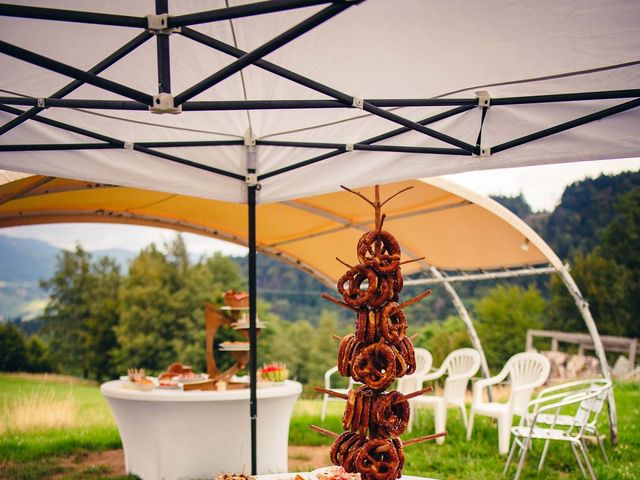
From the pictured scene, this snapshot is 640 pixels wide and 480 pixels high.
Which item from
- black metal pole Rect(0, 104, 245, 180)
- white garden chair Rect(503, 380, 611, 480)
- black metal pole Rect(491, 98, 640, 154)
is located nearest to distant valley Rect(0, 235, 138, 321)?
white garden chair Rect(503, 380, 611, 480)

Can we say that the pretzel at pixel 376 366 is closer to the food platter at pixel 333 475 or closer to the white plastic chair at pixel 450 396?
the food platter at pixel 333 475

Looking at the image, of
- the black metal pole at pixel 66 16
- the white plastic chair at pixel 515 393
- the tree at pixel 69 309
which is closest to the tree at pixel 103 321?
the tree at pixel 69 309

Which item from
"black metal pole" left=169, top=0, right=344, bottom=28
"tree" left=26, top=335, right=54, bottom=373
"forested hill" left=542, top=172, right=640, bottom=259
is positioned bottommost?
"tree" left=26, top=335, right=54, bottom=373

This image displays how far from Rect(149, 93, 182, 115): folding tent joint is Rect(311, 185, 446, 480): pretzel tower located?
86 centimetres

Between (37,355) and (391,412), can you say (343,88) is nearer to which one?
(391,412)

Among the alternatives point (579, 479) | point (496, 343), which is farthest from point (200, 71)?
point (496, 343)

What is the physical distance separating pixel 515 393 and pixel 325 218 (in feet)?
9.37

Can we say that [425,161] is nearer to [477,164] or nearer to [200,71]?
[477,164]

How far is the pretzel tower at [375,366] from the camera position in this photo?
2574 mm

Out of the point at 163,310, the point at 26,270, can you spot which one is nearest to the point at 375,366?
the point at 163,310

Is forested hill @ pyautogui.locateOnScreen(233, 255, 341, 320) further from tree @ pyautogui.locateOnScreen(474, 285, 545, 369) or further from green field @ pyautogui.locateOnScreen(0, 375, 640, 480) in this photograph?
green field @ pyautogui.locateOnScreen(0, 375, 640, 480)

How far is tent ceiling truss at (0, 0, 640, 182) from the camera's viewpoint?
7.70 feet

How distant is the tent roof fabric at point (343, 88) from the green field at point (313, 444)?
3832mm

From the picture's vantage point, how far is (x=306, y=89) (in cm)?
348
